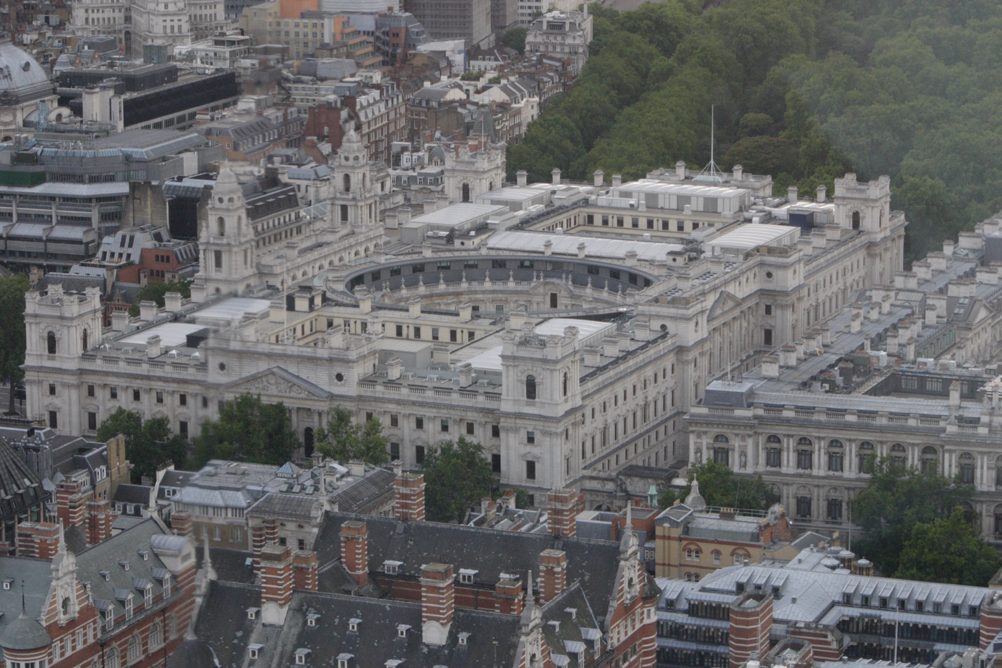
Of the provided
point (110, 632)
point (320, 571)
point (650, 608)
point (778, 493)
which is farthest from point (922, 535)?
point (110, 632)

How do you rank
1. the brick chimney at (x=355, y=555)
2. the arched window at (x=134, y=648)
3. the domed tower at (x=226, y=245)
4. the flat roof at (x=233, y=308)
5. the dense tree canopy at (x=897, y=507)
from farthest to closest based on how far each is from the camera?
the domed tower at (x=226, y=245) → the flat roof at (x=233, y=308) → the dense tree canopy at (x=897, y=507) → the brick chimney at (x=355, y=555) → the arched window at (x=134, y=648)

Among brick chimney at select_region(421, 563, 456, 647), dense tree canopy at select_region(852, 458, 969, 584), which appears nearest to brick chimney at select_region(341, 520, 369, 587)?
brick chimney at select_region(421, 563, 456, 647)

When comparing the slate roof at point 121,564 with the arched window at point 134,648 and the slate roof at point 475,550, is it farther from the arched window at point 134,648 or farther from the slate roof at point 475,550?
the slate roof at point 475,550

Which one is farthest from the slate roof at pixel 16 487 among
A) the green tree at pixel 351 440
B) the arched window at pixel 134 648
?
the green tree at pixel 351 440

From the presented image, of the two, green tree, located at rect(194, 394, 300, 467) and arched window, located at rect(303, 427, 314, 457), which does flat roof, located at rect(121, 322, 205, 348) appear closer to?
green tree, located at rect(194, 394, 300, 467)

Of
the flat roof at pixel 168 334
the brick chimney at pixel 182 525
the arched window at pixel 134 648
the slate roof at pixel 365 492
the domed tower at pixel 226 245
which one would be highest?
the domed tower at pixel 226 245

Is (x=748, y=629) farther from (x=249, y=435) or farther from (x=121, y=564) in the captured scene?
(x=249, y=435)

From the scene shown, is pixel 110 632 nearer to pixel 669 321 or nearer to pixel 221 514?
pixel 221 514
